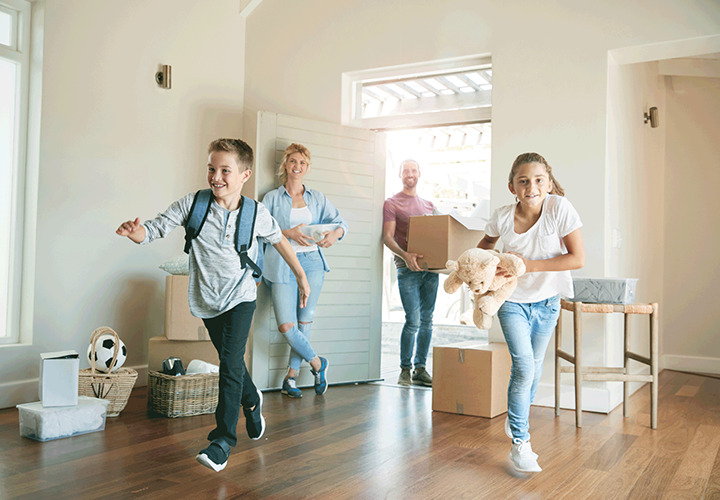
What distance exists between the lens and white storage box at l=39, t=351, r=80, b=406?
9.78 feet

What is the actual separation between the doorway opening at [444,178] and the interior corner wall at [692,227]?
2.60m

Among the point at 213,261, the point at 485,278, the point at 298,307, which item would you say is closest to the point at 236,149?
the point at 213,261

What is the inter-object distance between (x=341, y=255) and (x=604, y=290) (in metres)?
1.79

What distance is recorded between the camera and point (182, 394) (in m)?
3.38

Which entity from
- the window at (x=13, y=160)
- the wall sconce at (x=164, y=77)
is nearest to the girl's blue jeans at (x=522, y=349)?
the window at (x=13, y=160)

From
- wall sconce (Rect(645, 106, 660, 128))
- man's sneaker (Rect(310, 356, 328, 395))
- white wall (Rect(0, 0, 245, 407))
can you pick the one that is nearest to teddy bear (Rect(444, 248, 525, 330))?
man's sneaker (Rect(310, 356, 328, 395))

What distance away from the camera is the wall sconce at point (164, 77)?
4.47 metres

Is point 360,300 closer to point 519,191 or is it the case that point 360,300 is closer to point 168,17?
point 519,191

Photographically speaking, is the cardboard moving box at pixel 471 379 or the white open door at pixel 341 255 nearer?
the cardboard moving box at pixel 471 379

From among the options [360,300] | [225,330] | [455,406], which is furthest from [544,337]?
[360,300]

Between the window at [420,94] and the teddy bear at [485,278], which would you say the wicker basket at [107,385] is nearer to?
the teddy bear at [485,278]

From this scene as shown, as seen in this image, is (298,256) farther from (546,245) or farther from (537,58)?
(537,58)

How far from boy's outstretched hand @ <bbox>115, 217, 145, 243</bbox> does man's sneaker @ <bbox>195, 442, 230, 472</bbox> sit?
0.82 m

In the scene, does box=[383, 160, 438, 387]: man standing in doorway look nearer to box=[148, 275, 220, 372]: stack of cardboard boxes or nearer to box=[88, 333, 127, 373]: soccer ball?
box=[148, 275, 220, 372]: stack of cardboard boxes
